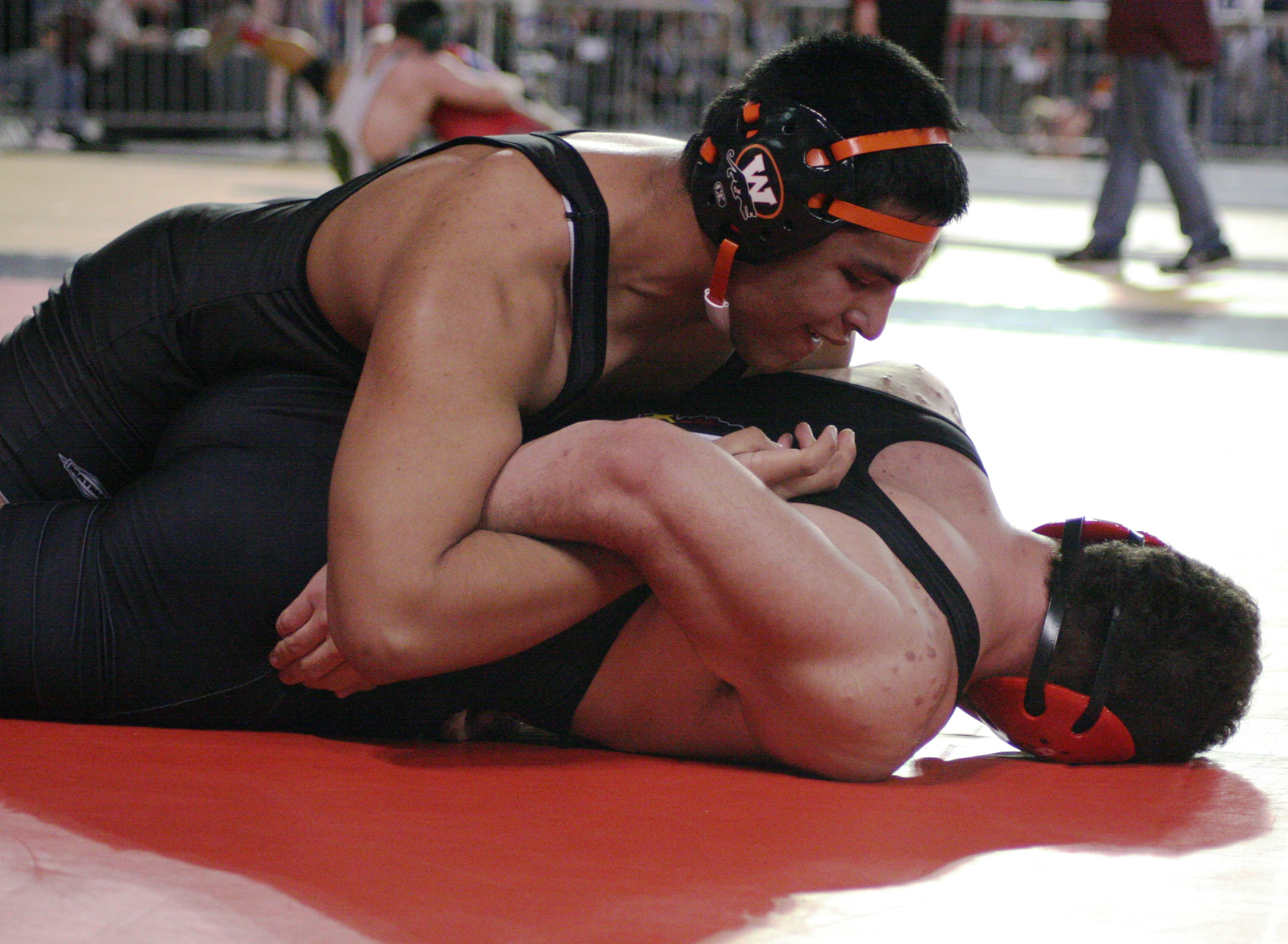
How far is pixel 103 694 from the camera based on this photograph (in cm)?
201

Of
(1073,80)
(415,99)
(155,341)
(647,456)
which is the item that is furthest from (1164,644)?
(1073,80)

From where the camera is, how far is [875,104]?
1.89 m

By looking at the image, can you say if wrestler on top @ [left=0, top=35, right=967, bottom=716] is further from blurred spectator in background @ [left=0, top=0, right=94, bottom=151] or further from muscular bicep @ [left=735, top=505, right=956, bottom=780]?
blurred spectator in background @ [left=0, top=0, right=94, bottom=151]

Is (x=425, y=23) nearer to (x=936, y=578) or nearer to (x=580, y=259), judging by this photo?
(x=580, y=259)

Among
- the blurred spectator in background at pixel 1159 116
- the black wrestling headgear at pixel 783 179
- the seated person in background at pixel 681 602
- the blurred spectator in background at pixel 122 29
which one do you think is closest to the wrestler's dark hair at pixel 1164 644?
the seated person in background at pixel 681 602

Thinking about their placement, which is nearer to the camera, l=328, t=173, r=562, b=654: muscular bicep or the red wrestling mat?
the red wrestling mat

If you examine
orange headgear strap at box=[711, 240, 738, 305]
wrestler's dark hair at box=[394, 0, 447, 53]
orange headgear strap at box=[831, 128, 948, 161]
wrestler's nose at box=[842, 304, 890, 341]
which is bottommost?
wrestler's nose at box=[842, 304, 890, 341]

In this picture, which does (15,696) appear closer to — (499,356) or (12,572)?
(12,572)

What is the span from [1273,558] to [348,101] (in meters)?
5.30

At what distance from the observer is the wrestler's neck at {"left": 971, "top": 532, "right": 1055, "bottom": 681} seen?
193cm

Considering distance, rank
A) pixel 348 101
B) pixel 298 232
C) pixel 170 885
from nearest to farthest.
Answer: pixel 170 885
pixel 298 232
pixel 348 101

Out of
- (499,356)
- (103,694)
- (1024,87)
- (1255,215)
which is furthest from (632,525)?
(1024,87)

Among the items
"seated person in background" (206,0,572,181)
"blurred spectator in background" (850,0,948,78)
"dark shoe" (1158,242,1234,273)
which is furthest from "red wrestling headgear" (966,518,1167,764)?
"dark shoe" (1158,242,1234,273)

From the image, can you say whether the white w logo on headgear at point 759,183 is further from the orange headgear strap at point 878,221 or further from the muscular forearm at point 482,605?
the muscular forearm at point 482,605
